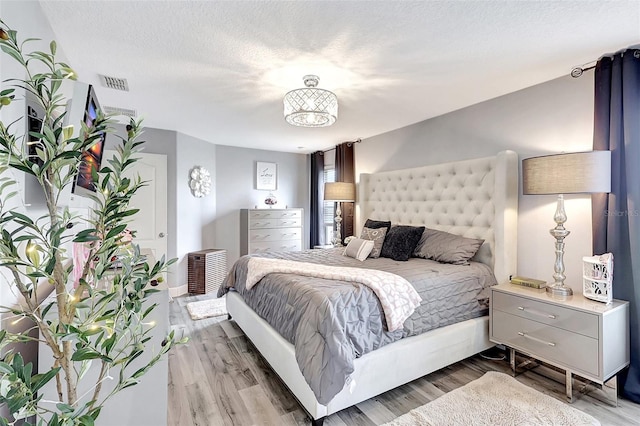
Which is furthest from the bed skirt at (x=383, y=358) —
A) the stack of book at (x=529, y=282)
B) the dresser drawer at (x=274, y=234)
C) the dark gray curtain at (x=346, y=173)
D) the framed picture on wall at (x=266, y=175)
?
the framed picture on wall at (x=266, y=175)

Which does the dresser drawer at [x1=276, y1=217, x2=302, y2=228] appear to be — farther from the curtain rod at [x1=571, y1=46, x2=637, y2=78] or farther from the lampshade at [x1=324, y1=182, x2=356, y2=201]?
the curtain rod at [x1=571, y1=46, x2=637, y2=78]

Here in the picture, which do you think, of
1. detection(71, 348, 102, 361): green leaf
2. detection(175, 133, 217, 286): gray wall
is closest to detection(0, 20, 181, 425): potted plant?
detection(71, 348, 102, 361): green leaf

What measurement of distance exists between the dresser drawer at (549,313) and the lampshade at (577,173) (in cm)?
82

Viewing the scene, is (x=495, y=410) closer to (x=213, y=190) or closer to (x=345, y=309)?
(x=345, y=309)

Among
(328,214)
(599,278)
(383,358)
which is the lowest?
(383,358)

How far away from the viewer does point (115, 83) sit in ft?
8.54

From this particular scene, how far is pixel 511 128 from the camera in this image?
9.34 feet

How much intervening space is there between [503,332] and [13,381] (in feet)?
9.28

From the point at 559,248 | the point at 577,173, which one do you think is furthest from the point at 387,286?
the point at 577,173

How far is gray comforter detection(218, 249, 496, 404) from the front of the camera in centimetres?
172

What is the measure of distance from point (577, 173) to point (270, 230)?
4.17 m

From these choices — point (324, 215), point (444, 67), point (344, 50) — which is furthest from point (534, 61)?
point (324, 215)

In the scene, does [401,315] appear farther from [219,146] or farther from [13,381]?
[219,146]

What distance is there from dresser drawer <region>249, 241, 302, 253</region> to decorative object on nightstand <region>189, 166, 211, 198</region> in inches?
46.3
